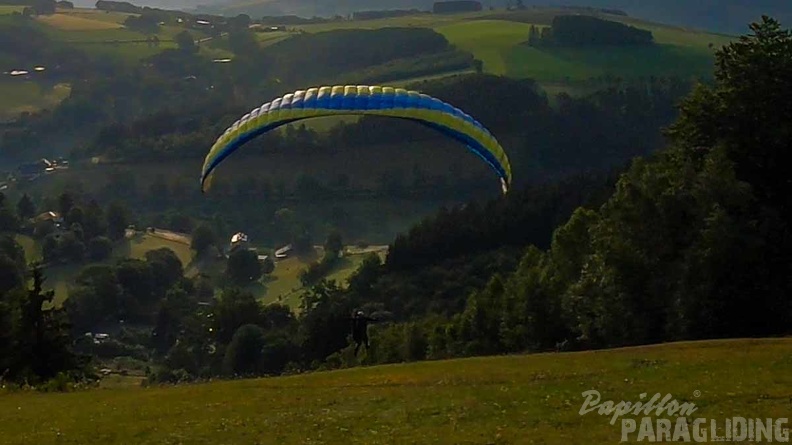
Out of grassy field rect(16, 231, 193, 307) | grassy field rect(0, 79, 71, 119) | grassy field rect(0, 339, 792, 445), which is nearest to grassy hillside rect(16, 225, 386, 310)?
grassy field rect(16, 231, 193, 307)

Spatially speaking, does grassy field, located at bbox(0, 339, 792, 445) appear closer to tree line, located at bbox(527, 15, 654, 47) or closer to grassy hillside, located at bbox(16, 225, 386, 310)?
grassy hillside, located at bbox(16, 225, 386, 310)

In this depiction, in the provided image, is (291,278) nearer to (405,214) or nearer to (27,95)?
(405,214)

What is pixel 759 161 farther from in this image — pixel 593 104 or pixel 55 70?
pixel 55 70

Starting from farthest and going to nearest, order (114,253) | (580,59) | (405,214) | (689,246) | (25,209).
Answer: (580,59), (405,214), (25,209), (114,253), (689,246)

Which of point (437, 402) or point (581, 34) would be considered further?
point (581, 34)

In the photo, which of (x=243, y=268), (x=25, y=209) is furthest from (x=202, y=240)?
(x=25, y=209)

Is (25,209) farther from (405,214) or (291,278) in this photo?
(405,214)

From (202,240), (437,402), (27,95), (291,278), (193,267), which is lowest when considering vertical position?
(193,267)

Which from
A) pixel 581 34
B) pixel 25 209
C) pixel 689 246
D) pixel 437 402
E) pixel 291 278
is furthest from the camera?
pixel 581 34

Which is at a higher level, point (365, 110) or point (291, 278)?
point (365, 110)
